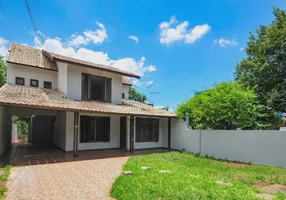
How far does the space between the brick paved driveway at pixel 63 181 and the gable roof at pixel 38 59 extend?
21.9 feet

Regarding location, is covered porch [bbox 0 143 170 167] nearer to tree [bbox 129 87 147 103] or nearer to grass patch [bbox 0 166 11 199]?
grass patch [bbox 0 166 11 199]

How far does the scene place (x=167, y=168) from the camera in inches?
323

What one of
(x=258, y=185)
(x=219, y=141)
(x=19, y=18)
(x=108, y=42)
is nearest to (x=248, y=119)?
(x=219, y=141)

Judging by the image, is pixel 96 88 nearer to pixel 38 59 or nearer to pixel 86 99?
pixel 86 99

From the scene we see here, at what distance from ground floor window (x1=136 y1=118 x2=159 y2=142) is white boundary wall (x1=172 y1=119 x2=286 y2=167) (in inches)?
78.4

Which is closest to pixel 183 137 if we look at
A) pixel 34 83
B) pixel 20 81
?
pixel 34 83

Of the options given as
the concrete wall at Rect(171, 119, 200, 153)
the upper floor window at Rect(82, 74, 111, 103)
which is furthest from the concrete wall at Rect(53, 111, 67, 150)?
the concrete wall at Rect(171, 119, 200, 153)

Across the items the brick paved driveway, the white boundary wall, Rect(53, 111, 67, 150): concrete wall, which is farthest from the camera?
Rect(53, 111, 67, 150): concrete wall

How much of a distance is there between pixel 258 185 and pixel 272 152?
11.5 ft

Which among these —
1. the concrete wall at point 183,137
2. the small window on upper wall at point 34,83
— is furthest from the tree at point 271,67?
the small window on upper wall at point 34,83

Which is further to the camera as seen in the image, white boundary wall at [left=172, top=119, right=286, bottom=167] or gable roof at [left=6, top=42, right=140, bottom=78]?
gable roof at [left=6, top=42, right=140, bottom=78]

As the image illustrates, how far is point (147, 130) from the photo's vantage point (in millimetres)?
15172

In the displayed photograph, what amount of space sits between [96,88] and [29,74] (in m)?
4.66

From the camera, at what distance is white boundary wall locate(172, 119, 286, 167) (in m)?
9.16
